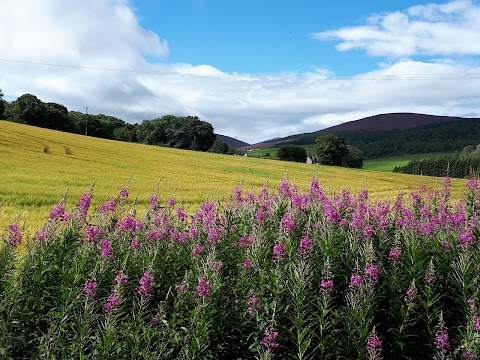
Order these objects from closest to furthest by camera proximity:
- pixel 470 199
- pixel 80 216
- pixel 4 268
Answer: pixel 4 268
pixel 80 216
pixel 470 199

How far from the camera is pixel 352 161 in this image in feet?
372

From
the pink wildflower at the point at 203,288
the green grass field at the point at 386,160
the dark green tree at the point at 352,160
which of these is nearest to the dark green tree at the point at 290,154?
the green grass field at the point at 386,160

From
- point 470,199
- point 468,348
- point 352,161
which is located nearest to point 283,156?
point 352,161

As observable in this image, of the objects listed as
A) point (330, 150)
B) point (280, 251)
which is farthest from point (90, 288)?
point (330, 150)

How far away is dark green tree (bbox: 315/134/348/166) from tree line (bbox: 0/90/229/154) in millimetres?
26772

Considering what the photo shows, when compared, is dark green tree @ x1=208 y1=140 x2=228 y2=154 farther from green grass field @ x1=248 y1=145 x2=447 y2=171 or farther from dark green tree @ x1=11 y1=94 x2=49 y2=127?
dark green tree @ x1=11 y1=94 x2=49 y2=127

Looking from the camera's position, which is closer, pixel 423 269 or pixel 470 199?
A: pixel 423 269

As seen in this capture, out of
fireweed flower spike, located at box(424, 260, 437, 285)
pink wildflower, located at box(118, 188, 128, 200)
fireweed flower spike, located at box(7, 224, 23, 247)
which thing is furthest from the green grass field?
fireweed flower spike, located at box(424, 260, 437, 285)

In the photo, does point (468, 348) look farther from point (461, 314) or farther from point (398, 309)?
point (461, 314)

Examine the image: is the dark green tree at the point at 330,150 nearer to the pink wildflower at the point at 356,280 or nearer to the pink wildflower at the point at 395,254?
the pink wildflower at the point at 395,254

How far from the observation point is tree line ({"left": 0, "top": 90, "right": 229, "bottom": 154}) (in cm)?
10144

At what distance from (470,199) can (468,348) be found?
7427mm

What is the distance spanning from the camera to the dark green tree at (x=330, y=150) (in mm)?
107562

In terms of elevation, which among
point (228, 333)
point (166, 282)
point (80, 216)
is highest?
point (80, 216)
